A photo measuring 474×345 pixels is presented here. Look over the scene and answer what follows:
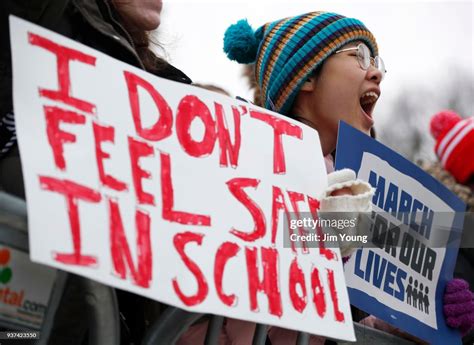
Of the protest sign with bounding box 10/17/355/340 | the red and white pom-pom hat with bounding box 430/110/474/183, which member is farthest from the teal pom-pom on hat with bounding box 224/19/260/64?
the red and white pom-pom hat with bounding box 430/110/474/183

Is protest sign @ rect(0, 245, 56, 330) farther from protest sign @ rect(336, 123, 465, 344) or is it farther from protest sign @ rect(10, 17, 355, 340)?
protest sign @ rect(336, 123, 465, 344)

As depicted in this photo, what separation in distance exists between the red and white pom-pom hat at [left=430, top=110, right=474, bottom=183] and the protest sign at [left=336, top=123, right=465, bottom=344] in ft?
7.41

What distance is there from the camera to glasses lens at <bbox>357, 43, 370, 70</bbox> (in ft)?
9.68

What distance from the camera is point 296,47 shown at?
2.96m

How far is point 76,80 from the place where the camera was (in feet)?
5.90

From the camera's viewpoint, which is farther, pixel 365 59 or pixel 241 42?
pixel 241 42

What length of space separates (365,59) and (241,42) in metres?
0.46

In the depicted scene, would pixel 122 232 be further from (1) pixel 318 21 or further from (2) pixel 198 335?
(1) pixel 318 21

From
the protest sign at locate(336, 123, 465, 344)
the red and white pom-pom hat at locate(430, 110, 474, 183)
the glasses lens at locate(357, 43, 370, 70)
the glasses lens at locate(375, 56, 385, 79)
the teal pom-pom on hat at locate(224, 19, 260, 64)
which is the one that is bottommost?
the red and white pom-pom hat at locate(430, 110, 474, 183)

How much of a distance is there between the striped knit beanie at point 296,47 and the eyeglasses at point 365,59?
0.03 metres

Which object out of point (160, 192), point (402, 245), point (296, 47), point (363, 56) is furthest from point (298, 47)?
point (160, 192)

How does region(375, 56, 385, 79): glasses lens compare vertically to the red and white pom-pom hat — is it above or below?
above

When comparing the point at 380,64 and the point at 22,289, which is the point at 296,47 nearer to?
the point at 380,64

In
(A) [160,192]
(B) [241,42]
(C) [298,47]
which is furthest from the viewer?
(B) [241,42]
